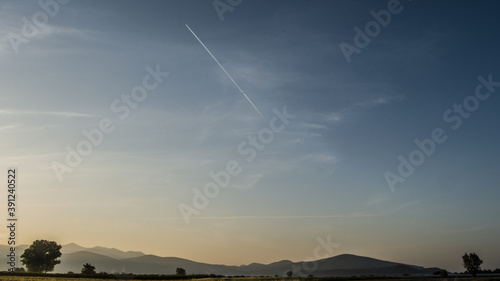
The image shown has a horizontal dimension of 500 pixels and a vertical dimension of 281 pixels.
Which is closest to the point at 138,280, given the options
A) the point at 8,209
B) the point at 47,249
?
the point at 8,209

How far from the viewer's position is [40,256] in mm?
157500

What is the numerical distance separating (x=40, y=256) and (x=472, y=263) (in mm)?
158568

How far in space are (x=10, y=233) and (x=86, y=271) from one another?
8460 cm

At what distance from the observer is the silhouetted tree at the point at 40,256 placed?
513 feet

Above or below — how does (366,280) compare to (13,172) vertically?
below

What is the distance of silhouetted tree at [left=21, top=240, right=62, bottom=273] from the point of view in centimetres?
15650

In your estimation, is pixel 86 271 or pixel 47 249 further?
pixel 47 249

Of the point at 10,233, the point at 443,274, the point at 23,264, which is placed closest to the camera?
the point at 10,233

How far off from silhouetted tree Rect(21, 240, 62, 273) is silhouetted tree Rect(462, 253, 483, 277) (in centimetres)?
15323

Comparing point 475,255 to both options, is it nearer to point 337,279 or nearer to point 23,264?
point 337,279

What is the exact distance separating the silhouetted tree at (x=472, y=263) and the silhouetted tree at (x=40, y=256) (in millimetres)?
153229

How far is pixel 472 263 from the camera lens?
157375 millimetres

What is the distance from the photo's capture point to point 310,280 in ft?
286

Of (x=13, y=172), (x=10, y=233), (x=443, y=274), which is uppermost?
(x=13, y=172)
